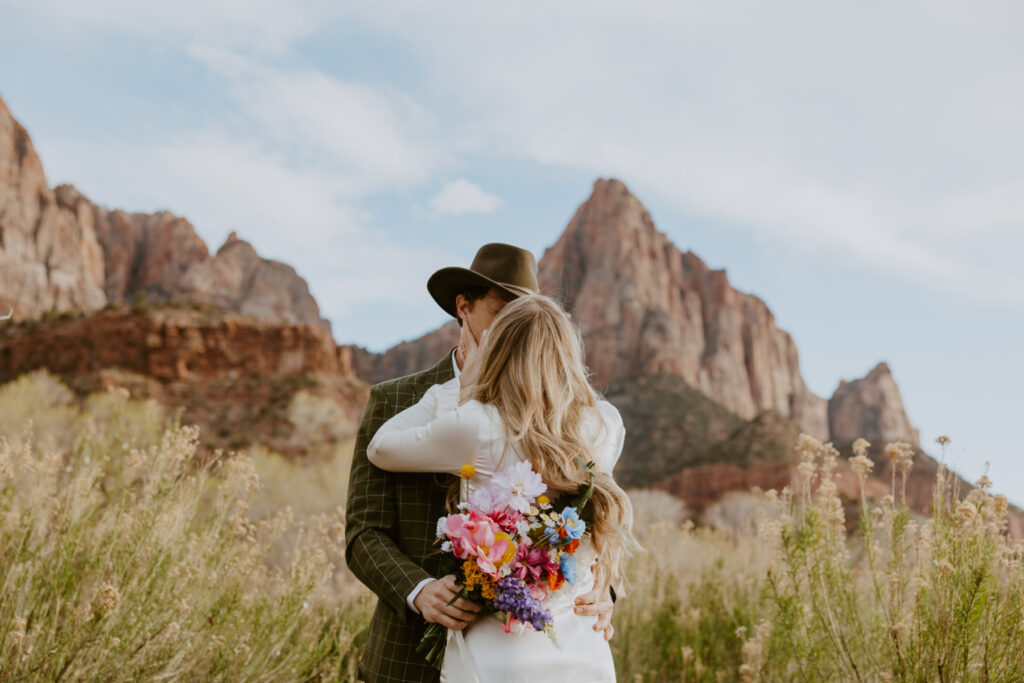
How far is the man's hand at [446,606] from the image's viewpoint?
1954 mm

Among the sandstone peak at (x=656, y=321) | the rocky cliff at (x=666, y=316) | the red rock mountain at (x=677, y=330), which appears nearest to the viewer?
the rocky cliff at (x=666, y=316)

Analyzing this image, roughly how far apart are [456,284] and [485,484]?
1.22 m

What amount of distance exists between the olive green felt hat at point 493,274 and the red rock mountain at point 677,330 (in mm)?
82616

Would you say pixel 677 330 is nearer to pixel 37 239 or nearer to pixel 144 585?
pixel 37 239

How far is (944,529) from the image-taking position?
322 cm

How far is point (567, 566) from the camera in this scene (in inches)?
78.3

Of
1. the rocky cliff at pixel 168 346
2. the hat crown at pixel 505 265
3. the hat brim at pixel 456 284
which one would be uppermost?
the rocky cliff at pixel 168 346

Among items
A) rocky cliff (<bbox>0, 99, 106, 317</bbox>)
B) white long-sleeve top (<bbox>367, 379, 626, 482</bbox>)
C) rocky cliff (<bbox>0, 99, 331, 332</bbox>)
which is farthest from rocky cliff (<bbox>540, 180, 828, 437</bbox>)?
white long-sleeve top (<bbox>367, 379, 626, 482</bbox>)

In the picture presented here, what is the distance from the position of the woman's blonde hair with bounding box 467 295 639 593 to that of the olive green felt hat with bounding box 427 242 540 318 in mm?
720

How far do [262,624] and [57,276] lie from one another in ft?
265

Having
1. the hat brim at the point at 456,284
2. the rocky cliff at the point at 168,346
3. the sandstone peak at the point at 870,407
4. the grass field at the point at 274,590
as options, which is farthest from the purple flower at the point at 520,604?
the sandstone peak at the point at 870,407

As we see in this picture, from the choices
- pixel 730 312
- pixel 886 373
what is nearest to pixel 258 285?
pixel 730 312

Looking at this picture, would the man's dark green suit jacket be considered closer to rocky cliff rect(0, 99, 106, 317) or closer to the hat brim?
the hat brim

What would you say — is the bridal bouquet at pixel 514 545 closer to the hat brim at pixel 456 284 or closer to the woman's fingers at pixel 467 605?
the woman's fingers at pixel 467 605
